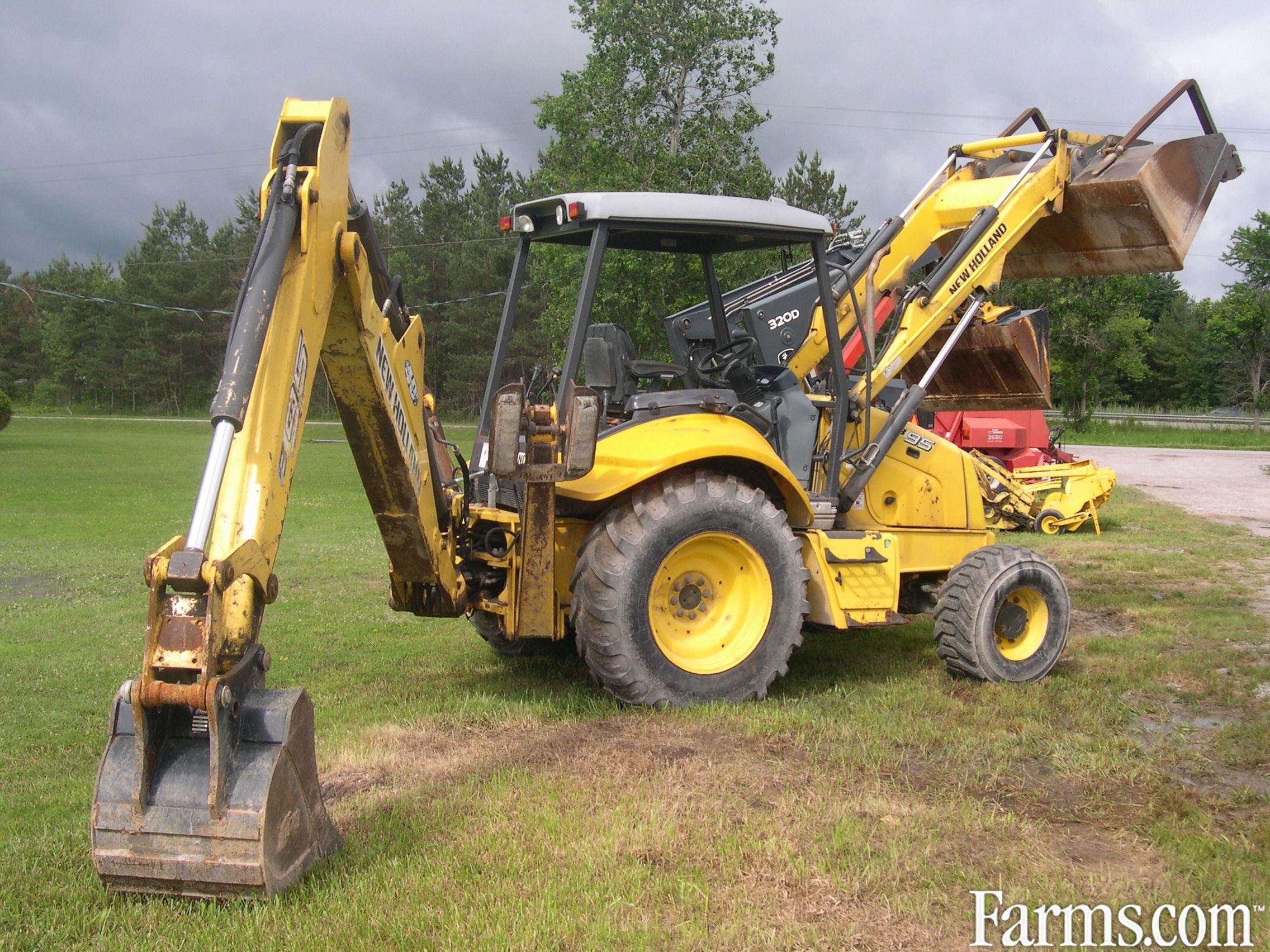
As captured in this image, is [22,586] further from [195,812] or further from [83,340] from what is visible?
[83,340]

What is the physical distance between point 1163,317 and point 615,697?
83.7 meters

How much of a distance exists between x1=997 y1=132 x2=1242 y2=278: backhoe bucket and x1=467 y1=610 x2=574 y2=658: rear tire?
4.45m

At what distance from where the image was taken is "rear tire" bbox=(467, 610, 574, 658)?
6598 mm

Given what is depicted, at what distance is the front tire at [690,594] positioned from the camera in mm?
5602

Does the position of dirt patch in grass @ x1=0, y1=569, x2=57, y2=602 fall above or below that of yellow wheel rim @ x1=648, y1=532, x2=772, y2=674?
below

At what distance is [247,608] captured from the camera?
3516 mm

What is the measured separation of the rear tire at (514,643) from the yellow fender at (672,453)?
116 cm

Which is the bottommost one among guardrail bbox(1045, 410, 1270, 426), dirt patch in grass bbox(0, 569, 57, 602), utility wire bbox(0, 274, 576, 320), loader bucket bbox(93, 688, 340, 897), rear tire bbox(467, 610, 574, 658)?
dirt patch in grass bbox(0, 569, 57, 602)

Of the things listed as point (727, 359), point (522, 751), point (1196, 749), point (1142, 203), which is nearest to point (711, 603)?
point (522, 751)

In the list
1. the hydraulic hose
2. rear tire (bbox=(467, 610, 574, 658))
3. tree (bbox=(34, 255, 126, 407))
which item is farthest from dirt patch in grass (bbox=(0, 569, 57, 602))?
tree (bbox=(34, 255, 126, 407))

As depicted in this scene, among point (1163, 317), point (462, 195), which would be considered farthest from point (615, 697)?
point (1163, 317)

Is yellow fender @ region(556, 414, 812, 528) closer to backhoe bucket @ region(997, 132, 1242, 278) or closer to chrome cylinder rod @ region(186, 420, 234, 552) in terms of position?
chrome cylinder rod @ region(186, 420, 234, 552)

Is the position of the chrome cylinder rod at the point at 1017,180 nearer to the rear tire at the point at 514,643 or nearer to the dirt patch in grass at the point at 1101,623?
the dirt patch in grass at the point at 1101,623

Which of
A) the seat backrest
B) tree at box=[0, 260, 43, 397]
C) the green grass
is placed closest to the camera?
the seat backrest
